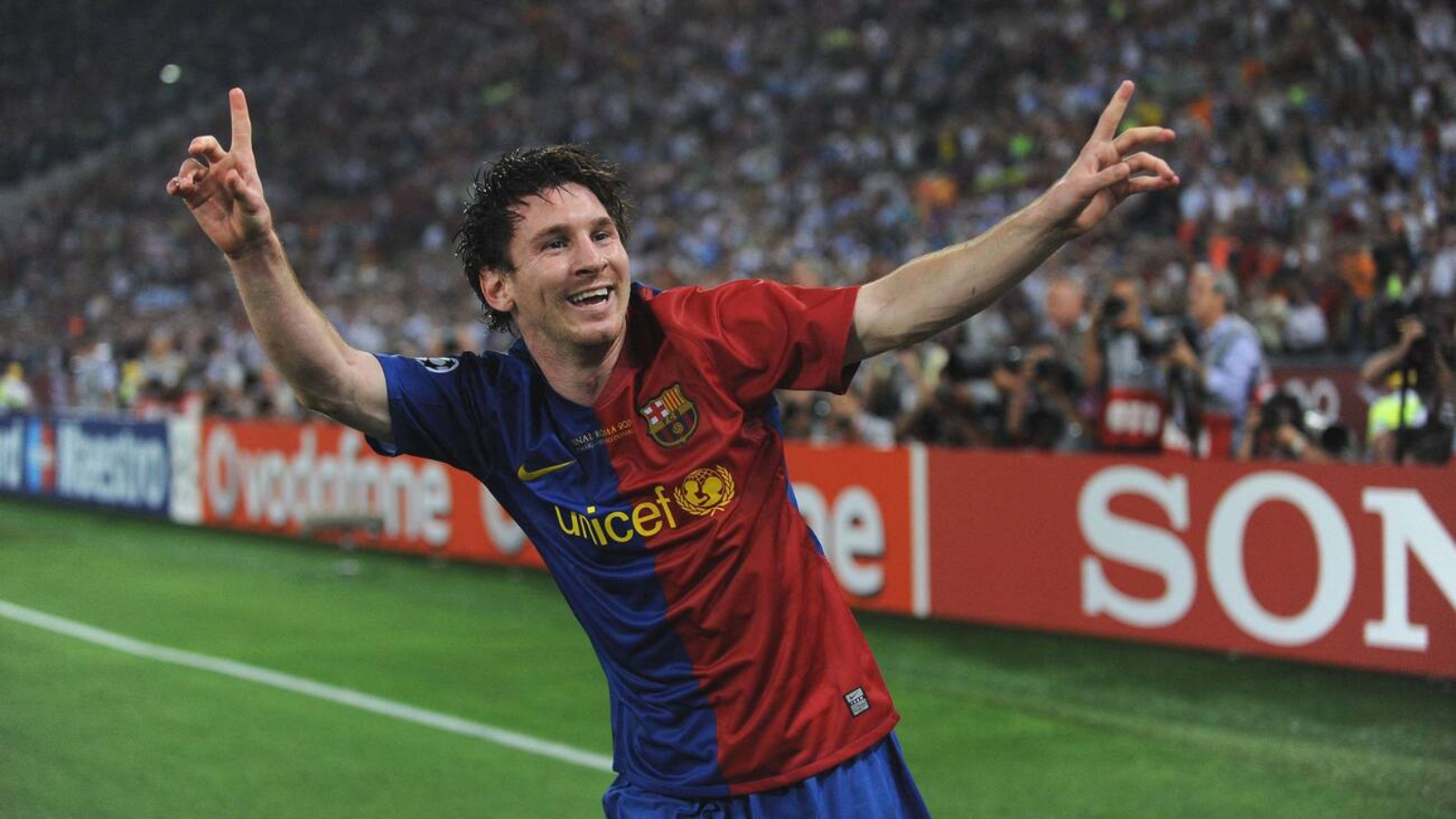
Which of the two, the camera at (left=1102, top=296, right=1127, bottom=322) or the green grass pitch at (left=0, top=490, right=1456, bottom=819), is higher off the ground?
the camera at (left=1102, top=296, right=1127, bottom=322)

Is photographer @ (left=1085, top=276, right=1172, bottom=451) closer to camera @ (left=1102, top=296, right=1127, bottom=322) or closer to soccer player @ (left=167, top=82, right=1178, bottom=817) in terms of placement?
camera @ (left=1102, top=296, right=1127, bottom=322)

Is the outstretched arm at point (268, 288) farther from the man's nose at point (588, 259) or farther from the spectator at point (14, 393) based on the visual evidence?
the spectator at point (14, 393)

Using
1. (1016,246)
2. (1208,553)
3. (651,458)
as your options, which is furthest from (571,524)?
(1208,553)

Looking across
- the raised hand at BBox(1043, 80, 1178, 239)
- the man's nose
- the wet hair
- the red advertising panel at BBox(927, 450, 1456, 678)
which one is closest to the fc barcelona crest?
the man's nose

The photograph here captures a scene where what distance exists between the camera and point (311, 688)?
905 cm

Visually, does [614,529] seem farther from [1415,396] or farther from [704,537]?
[1415,396]

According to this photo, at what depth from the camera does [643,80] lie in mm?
31734

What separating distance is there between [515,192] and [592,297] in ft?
0.90

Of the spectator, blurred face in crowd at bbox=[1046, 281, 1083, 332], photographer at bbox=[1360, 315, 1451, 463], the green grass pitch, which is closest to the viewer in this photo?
the green grass pitch

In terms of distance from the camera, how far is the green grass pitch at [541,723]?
661cm

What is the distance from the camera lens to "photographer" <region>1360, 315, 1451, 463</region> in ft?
27.8

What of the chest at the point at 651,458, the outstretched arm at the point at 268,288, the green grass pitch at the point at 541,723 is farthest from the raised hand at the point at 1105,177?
the green grass pitch at the point at 541,723

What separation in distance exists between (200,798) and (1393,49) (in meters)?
8.91

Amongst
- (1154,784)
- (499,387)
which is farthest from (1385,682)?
(499,387)
